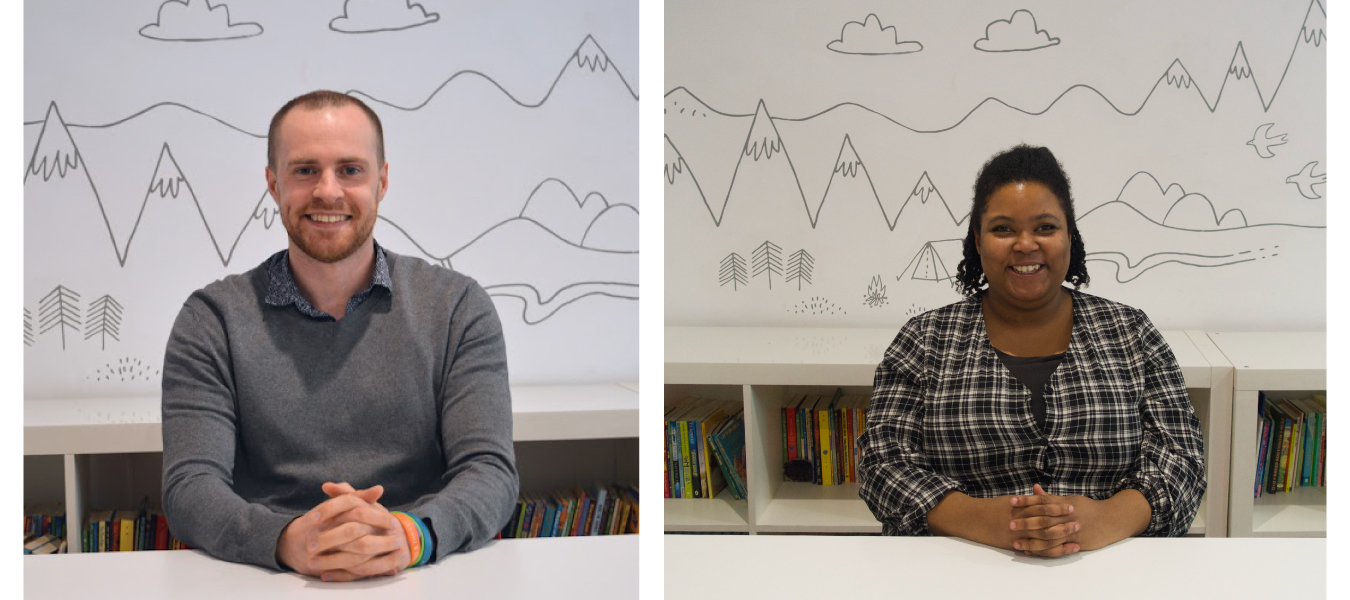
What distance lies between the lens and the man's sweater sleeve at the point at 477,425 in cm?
150

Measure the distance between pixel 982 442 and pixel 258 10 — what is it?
1.93 m

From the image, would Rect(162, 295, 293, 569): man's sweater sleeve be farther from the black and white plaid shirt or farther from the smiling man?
the black and white plaid shirt

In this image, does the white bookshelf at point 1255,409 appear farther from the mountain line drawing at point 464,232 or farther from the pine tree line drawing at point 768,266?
the mountain line drawing at point 464,232

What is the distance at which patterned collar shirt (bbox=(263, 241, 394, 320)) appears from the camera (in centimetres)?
162

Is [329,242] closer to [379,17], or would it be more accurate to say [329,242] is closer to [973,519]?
[379,17]

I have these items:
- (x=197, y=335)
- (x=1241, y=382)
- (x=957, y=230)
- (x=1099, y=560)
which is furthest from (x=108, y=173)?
(x=1241, y=382)

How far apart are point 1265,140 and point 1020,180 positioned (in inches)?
29.2

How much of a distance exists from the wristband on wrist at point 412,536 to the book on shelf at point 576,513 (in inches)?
36.7

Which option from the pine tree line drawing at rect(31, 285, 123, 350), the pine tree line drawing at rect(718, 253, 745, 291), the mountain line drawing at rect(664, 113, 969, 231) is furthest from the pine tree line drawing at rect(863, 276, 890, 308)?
the pine tree line drawing at rect(31, 285, 123, 350)

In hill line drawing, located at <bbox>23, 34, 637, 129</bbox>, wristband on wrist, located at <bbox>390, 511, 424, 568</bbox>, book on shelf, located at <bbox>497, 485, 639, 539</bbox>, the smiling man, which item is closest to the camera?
wristband on wrist, located at <bbox>390, 511, 424, 568</bbox>

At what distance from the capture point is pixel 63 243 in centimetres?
211

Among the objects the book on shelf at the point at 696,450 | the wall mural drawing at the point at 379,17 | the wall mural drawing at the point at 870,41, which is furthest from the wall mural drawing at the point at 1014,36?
the wall mural drawing at the point at 379,17

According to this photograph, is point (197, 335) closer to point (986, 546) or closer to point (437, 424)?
point (437, 424)

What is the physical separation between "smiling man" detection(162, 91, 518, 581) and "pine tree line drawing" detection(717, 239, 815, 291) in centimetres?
69
